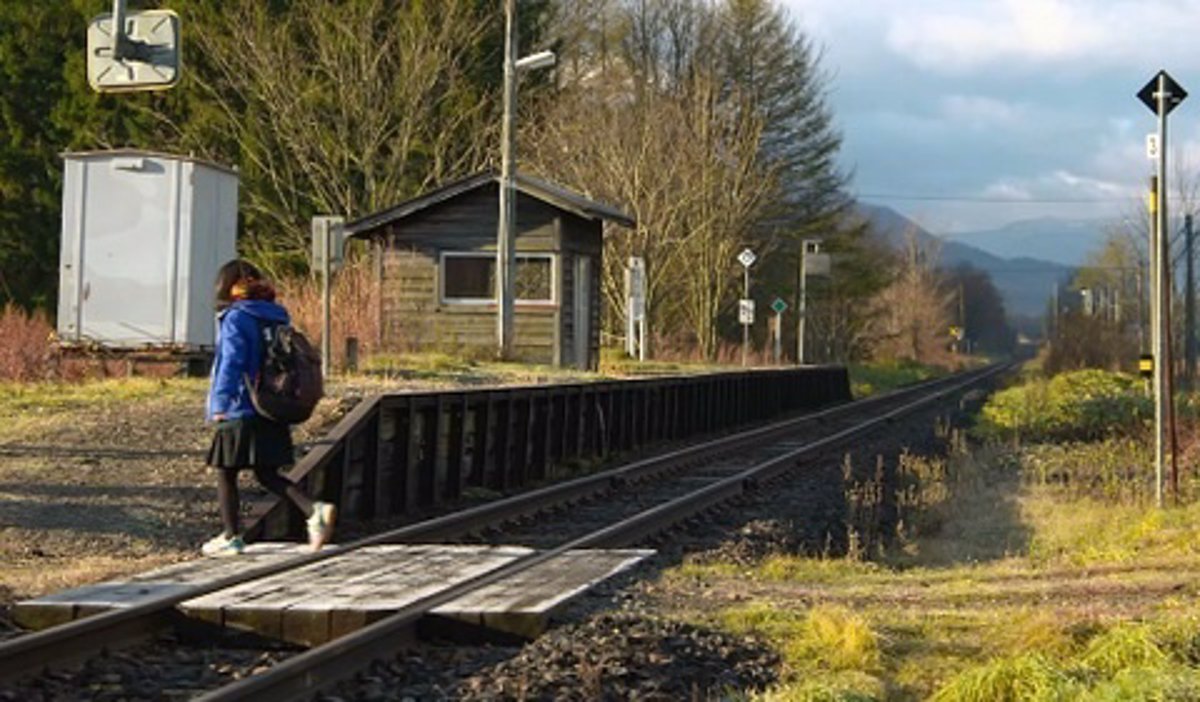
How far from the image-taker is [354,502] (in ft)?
43.4

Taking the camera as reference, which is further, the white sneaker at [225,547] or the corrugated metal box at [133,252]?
the corrugated metal box at [133,252]

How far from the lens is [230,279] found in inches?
379

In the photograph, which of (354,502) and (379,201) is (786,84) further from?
(354,502)

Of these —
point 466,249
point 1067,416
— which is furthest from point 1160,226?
point 466,249

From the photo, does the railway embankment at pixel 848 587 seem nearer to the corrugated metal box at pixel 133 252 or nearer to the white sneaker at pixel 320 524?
the white sneaker at pixel 320 524

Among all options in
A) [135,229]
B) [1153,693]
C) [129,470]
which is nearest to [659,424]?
[135,229]

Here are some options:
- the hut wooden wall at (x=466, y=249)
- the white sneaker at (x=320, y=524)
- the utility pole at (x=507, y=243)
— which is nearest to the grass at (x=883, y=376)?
the hut wooden wall at (x=466, y=249)

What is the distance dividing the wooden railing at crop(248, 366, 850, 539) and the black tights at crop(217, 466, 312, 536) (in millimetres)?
866

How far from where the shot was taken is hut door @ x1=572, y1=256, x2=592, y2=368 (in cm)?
3112

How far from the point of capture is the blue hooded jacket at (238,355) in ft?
30.9

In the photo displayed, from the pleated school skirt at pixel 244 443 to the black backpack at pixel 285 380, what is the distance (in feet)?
0.48

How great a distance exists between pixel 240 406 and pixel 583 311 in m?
22.0

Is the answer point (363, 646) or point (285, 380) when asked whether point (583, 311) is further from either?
point (363, 646)

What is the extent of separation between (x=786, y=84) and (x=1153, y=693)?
52330 millimetres
